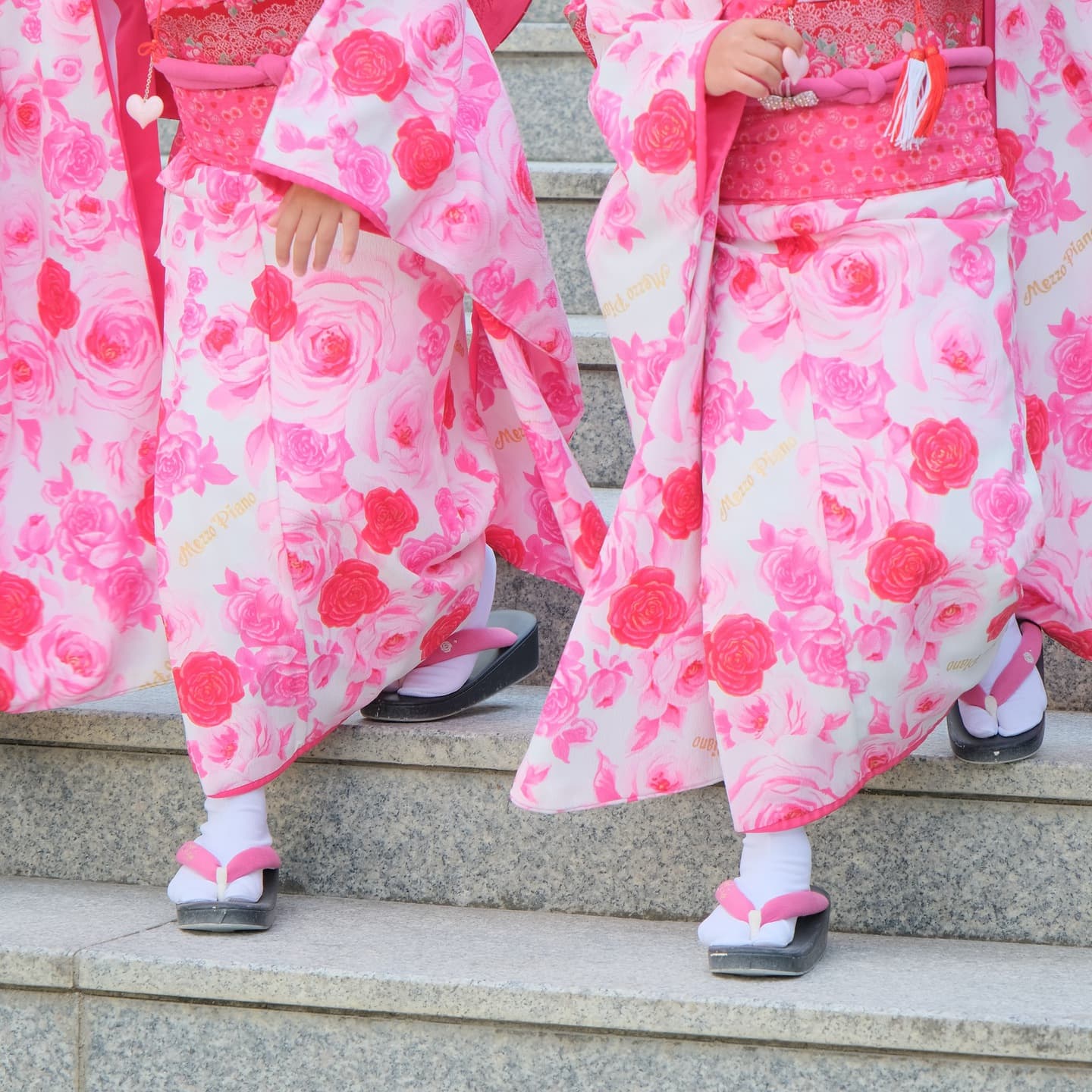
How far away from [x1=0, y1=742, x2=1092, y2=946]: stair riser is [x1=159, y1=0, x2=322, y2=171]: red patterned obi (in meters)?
0.65

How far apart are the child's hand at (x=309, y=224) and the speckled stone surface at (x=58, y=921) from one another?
2.18 ft

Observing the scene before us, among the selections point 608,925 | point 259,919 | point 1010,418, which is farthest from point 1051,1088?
point 259,919

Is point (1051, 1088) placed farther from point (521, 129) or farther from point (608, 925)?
point (521, 129)

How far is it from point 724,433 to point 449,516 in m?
0.37

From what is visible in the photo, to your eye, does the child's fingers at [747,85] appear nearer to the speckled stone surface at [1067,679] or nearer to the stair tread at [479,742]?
the stair tread at [479,742]

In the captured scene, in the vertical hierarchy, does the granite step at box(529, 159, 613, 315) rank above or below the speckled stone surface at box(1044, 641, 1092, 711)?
above

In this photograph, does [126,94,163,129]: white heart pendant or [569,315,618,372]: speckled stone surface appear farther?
[569,315,618,372]: speckled stone surface

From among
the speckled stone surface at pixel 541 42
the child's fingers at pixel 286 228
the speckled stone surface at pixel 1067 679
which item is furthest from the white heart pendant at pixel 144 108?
the speckled stone surface at pixel 541 42

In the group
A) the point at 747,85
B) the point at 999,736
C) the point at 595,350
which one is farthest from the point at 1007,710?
the point at 595,350

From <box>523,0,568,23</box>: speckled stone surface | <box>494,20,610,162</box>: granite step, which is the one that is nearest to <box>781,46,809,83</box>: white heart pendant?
<box>494,20,610,162</box>: granite step

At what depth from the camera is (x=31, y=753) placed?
1.85 metres

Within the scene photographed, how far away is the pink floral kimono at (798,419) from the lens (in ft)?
4.72

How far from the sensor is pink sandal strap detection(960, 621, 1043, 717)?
1.60 metres

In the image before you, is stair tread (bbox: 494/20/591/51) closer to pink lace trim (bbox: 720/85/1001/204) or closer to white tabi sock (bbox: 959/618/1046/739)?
pink lace trim (bbox: 720/85/1001/204)
